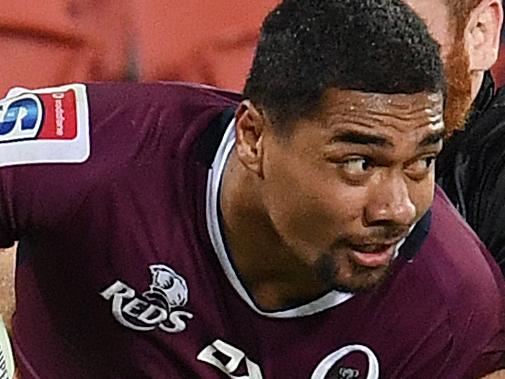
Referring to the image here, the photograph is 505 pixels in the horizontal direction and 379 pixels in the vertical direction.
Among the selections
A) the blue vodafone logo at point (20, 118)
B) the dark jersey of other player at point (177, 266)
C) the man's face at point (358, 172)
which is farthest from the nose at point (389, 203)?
the blue vodafone logo at point (20, 118)

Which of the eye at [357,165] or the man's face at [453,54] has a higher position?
the man's face at [453,54]

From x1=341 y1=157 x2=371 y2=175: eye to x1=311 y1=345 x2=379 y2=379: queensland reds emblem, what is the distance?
0.17 meters

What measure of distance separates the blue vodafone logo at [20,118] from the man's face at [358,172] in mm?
143

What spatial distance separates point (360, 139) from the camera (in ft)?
2.49

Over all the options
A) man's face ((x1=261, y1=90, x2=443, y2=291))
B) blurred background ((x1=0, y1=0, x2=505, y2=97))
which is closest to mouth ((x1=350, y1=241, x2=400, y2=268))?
man's face ((x1=261, y1=90, x2=443, y2=291))

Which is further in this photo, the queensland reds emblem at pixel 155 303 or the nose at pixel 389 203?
the queensland reds emblem at pixel 155 303

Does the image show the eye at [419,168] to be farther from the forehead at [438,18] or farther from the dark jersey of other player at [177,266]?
the forehead at [438,18]

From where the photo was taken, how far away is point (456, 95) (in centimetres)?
101

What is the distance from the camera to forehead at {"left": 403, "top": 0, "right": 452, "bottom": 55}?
3.29 feet

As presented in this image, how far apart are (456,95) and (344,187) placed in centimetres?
27

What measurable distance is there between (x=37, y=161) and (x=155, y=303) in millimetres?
113

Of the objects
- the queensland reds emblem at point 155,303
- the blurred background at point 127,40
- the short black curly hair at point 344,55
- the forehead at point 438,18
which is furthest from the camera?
the blurred background at point 127,40

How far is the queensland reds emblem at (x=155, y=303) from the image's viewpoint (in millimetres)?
872

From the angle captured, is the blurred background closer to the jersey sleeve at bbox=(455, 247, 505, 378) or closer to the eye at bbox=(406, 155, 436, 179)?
the jersey sleeve at bbox=(455, 247, 505, 378)
